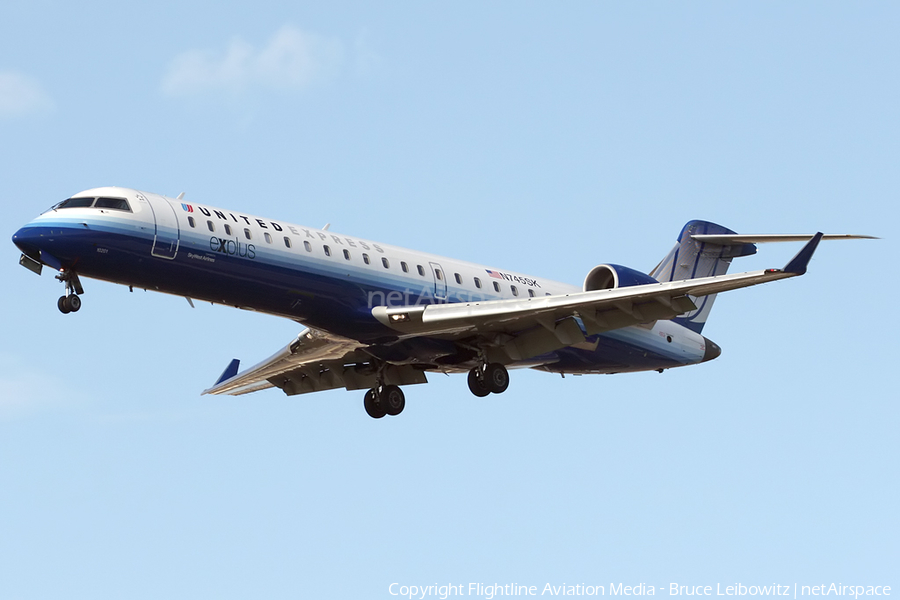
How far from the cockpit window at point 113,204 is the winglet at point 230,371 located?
30.5ft

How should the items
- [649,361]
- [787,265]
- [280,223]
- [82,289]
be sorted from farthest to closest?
[649,361] < [280,223] < [82,289] < [787,265]

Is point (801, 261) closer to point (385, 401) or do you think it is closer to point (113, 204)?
point (385, 401)

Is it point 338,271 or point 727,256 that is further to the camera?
point 727,256

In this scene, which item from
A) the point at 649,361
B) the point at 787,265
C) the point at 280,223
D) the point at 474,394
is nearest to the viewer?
the point at 787,265

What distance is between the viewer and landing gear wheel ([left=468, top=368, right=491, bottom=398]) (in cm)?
2619

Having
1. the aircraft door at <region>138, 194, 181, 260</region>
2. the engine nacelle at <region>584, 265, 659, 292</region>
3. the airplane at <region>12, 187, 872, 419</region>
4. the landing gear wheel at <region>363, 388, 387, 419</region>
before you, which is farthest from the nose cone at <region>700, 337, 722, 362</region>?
the aircraft door at <region>138, 194, 181, 260</region>

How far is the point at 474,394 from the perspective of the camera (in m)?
26.4

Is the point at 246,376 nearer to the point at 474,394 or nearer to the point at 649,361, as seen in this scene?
the point at 474,394

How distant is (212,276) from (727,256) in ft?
45.2

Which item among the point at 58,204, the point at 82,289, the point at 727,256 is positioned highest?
the point at 727,256

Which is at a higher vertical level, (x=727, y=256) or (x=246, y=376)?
(x=727, y=256)

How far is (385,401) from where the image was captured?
91.8 feet

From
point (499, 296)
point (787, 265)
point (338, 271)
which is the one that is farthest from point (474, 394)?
point (787, 265)

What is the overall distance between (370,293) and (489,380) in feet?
11.1
